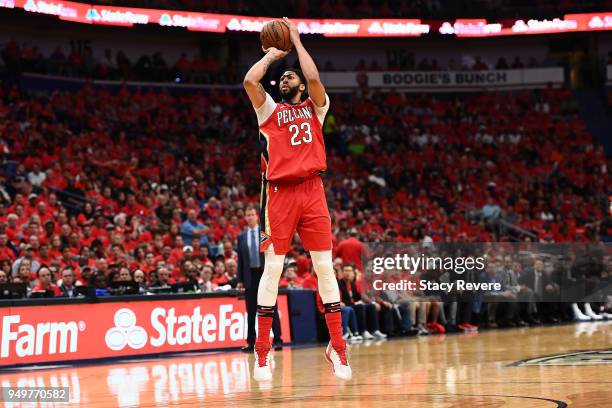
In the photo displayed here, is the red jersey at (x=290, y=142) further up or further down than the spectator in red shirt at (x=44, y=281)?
further up

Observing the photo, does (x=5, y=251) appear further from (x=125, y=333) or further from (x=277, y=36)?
(x=277, y=36)

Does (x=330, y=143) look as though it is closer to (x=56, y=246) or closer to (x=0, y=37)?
(x=0, y=37)

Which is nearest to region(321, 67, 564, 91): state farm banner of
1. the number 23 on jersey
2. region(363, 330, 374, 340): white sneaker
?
region(363, 330, 374, 340): white sneaker

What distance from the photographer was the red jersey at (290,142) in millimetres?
7730

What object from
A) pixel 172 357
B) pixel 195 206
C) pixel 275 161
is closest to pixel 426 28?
pixel 195 206

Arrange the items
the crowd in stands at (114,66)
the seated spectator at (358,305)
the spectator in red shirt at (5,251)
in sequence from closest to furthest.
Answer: the spectator in red shirt at (5,251) < the seated spectator at (358,305) < the crowd in stands at (114,66)

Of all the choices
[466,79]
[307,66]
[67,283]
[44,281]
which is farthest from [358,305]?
[466,79]

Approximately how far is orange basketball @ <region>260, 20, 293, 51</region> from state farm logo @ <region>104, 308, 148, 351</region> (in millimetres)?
6973

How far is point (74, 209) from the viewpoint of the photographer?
2106cm

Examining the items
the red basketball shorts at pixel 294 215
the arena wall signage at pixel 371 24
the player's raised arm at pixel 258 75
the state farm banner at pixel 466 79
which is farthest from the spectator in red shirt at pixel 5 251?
the state farm banner at pixel 466 79

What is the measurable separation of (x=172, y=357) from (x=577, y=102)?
2418cm

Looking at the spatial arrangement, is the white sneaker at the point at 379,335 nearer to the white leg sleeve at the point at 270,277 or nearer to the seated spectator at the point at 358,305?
the seated spectator at the point at 358,305

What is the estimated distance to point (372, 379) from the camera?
885 centimetres

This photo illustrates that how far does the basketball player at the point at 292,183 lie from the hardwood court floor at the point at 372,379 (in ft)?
1.87
